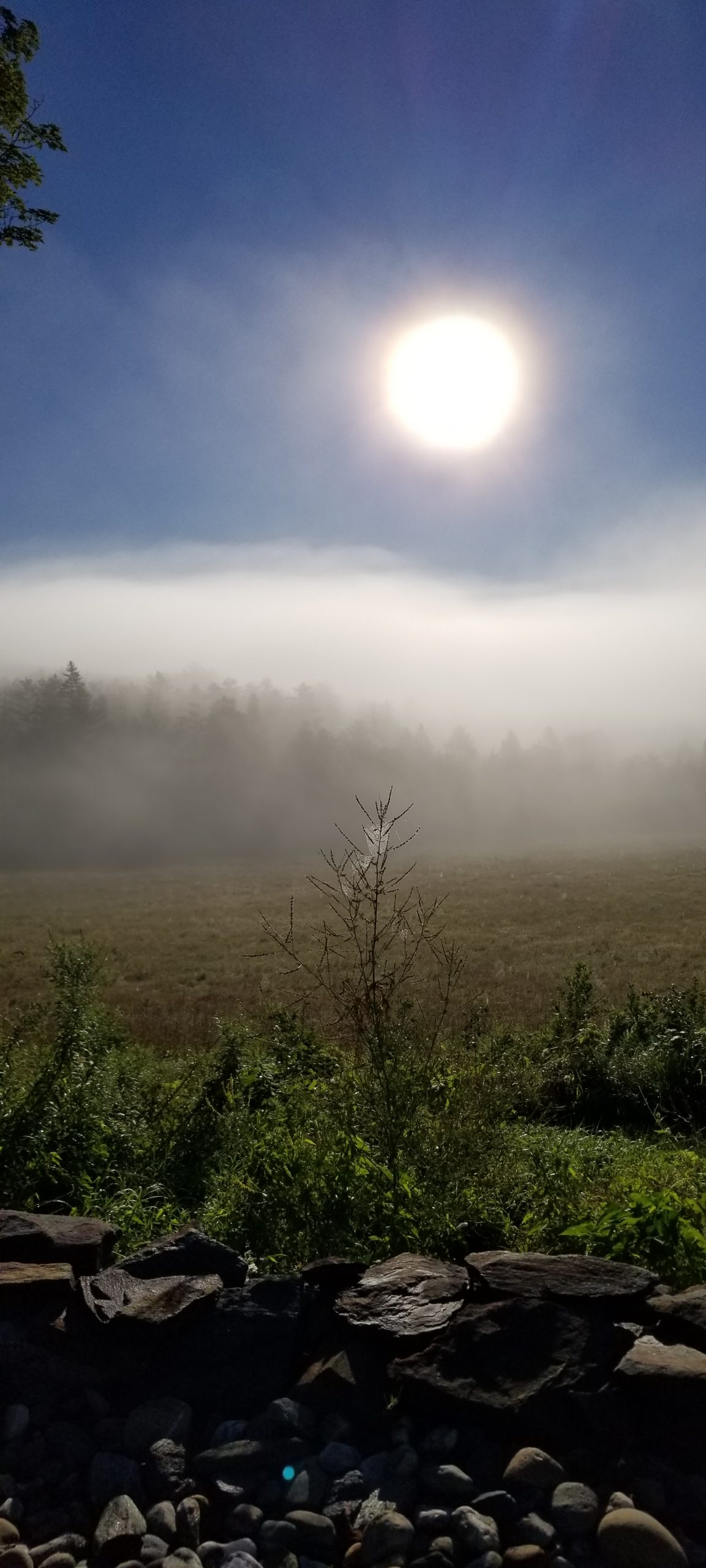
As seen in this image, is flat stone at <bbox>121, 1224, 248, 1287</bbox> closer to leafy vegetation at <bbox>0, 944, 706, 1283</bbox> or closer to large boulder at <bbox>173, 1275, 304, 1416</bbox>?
large boulder at <bbox>173, 1275, 304, 1416</bbox>

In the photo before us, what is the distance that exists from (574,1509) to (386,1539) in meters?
0.67

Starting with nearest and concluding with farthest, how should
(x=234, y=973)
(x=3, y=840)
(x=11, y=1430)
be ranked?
→ (x=11, y=1430), (x=234, y=973), (x=3, y=840)

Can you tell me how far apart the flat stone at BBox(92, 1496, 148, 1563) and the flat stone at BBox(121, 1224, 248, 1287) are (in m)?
1.09

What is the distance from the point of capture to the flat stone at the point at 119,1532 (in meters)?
3.31

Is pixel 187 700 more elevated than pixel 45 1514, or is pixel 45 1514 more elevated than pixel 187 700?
pixel 187 700

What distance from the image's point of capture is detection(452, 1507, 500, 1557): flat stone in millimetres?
3154

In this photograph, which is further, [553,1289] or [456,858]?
[456,858]

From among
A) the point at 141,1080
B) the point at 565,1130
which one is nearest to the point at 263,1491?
the point at 141,1080

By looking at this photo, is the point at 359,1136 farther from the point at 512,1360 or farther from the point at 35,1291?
the point at 512,1360

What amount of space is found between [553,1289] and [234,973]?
60.4 ft

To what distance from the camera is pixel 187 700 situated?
117m

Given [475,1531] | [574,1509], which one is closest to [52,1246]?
[475,1531]

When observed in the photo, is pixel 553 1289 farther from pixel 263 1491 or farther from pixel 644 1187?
pixel 644 1187

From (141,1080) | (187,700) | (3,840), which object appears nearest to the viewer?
(141,1080)
